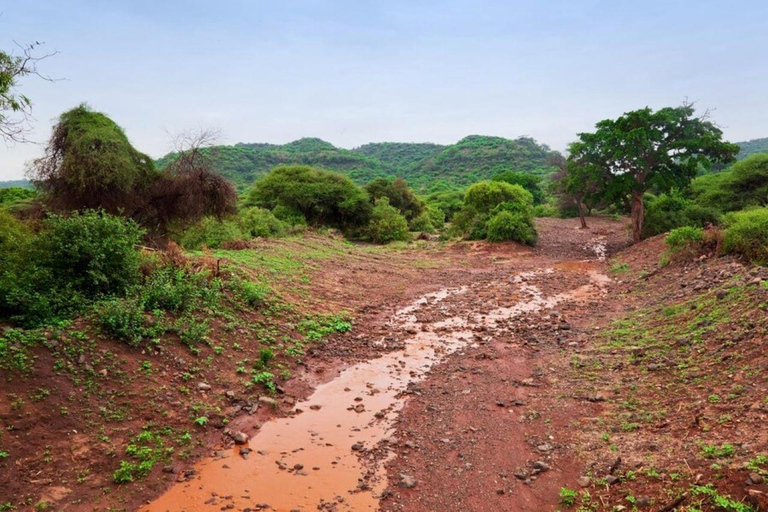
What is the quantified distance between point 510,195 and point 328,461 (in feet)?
90.2

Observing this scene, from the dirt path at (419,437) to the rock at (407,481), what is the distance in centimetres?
1

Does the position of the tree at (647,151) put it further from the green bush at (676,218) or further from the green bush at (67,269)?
the green bush at (67,269)

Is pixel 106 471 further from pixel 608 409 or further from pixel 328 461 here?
pixel 608 409

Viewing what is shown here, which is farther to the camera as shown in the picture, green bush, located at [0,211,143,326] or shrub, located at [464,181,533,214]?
shrub, located at [464,181,533,214]

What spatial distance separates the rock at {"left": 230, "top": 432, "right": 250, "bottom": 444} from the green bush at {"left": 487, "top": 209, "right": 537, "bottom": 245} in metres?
21.5

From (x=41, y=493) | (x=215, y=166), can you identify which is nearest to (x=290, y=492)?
(x=41, y=493)

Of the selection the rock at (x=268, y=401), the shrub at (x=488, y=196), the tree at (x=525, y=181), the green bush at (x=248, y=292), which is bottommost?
the rock at (x=268, y=401)

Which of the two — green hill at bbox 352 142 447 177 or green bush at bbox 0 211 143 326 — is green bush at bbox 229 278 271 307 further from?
green hill at bbox 352 142 447 177

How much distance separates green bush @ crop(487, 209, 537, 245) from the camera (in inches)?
1011

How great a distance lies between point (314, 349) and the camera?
9.52 meters

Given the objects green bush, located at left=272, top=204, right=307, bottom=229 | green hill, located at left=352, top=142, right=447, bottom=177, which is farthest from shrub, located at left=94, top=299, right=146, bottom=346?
green hill, located at left=352, top=142, right=447, bottom=177

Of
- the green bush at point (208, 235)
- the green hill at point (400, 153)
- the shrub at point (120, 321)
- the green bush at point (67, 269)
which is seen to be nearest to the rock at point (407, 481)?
the shrub at point (120, 321)

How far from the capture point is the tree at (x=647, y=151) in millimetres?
21172

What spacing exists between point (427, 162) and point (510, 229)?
88774 mm
